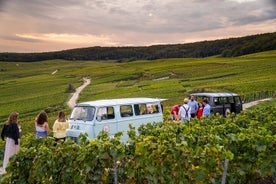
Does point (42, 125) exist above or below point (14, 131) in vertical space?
below

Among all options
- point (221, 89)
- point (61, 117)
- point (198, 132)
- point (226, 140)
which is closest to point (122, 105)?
point (61, 117)

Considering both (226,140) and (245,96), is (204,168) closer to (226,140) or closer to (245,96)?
(226,140)

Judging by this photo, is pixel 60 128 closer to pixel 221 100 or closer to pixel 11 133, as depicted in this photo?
pixel 11 133

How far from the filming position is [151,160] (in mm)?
7383

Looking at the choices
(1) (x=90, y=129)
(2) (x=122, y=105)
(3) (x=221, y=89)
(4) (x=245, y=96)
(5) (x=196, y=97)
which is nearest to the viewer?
(1) (x=90, y=129)

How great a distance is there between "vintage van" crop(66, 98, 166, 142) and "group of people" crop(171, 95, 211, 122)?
2.05 metres

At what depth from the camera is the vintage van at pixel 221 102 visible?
74.5 feet

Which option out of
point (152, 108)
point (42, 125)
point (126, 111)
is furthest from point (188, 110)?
point (42, 125)

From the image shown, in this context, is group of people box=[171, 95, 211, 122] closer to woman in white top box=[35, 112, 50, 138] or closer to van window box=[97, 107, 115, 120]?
van window box=[97, 107, 115, 120]

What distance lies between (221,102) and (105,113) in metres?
10.3

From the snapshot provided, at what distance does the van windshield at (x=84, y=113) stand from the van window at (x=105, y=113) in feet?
0.99

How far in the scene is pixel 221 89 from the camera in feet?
159

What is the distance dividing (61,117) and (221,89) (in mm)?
36888

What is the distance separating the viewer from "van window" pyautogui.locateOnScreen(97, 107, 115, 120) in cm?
1540
